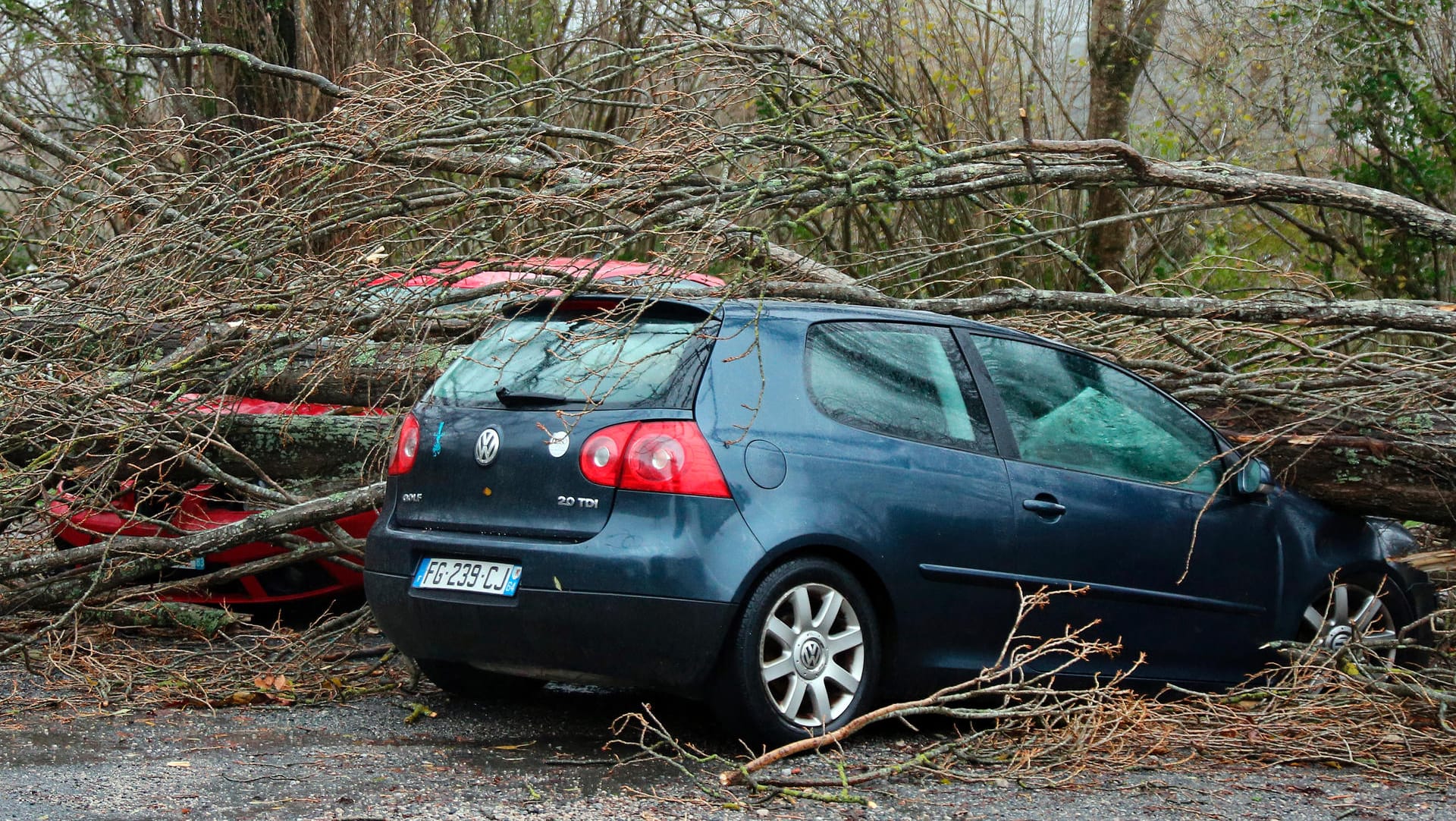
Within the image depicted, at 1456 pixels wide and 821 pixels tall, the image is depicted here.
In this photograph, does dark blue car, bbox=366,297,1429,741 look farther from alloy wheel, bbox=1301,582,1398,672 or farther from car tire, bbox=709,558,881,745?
alloy wheel, bbox=1301,582,1398,672

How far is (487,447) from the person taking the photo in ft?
15.4

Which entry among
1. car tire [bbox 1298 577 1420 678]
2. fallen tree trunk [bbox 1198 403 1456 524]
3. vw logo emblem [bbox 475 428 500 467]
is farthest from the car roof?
car tire [bbox 1298 577 1420 678]

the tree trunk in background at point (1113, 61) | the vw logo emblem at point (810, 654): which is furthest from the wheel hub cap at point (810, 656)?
the tree trunk in background at point (1113, 61)

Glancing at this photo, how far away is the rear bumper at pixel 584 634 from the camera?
14.2ft

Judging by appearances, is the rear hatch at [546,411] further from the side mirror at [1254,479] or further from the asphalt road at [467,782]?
the side mirror at [1254,479]

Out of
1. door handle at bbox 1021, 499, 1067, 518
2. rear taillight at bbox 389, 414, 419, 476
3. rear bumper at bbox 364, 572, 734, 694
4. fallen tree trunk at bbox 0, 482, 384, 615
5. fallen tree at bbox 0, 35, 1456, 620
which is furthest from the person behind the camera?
→ fallen tree trunk at bbox 0, 482, 384, 615

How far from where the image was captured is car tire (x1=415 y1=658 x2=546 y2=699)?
5.21 meters

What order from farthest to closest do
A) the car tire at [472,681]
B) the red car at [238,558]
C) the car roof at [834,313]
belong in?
the red car at [238,558] → the car tire at [472,681] → the car roof at [834,313]

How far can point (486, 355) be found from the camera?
5020mm

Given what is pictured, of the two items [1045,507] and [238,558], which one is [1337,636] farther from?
[238,558]

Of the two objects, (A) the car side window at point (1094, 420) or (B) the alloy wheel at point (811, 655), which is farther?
(A) the car side window at point (1094, 420)

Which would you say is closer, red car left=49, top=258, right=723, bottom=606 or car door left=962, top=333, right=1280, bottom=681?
car door left=962, top=333, right=1280, bottom=681

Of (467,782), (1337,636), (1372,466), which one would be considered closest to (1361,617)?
(1337,636)

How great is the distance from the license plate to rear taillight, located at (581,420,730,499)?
41cm
